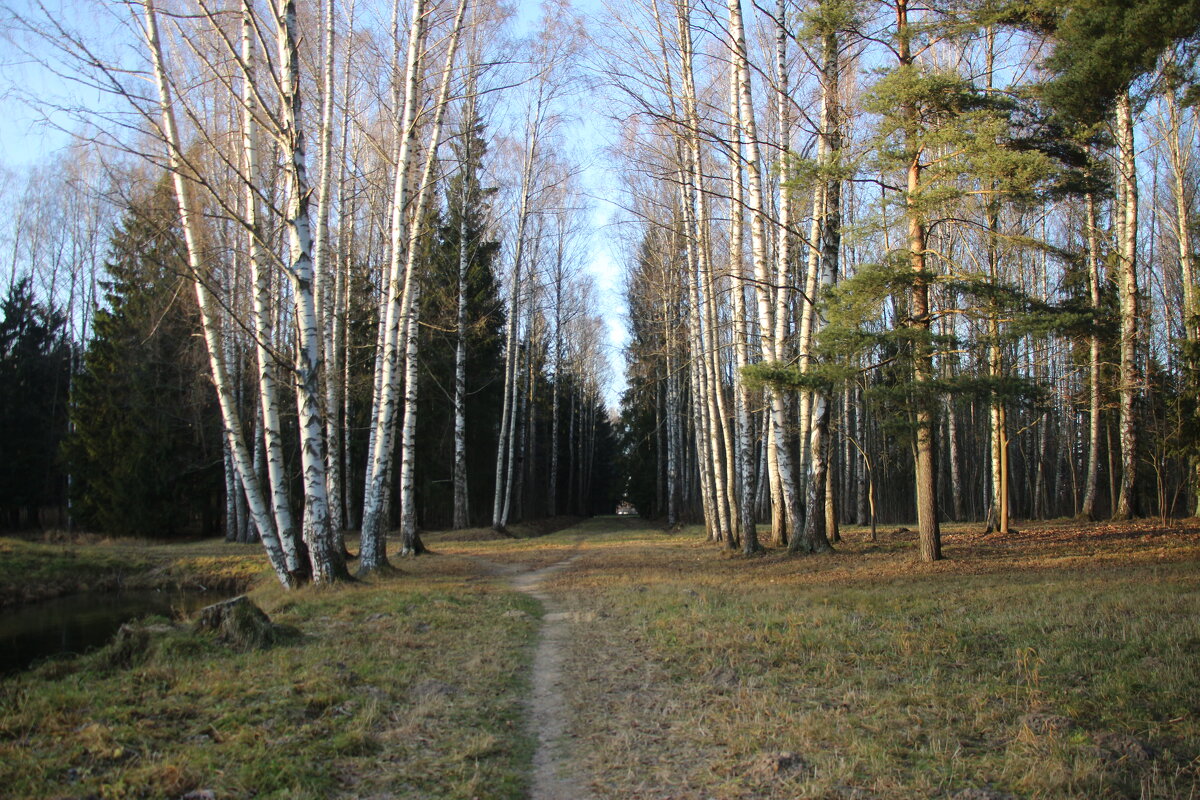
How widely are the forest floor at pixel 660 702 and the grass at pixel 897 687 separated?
0.07 feet

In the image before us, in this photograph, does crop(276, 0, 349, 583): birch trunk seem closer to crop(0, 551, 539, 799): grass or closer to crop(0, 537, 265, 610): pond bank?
crop(0, 551, 539, 799): grass

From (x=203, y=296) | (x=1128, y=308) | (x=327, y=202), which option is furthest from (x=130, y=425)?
(x=1128, y=308)

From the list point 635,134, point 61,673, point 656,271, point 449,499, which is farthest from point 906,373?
point 449,499

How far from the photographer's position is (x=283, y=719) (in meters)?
4.70

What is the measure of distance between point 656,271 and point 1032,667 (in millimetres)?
19095

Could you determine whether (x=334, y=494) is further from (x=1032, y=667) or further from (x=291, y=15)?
(x=1032, y=667)

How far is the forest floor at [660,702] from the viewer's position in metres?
3.82

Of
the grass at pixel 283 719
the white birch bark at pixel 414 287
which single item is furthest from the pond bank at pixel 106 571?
the grass at pixel 283 719

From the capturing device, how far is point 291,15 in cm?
984

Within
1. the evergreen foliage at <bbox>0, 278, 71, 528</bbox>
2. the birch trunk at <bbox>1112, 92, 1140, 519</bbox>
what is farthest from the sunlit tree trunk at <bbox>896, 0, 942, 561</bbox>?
the evergreen foliage at <bbox>0, 278, 71, 528</bbox>

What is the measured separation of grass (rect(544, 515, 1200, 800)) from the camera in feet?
12.6

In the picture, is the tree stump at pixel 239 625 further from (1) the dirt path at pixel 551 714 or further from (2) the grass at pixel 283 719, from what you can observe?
(1) the dirt path at pixel 551 714

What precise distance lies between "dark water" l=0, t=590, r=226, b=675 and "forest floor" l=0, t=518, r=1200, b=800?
3.03m

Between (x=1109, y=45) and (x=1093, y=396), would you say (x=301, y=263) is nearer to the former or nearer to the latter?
(x=1109, y=45)
